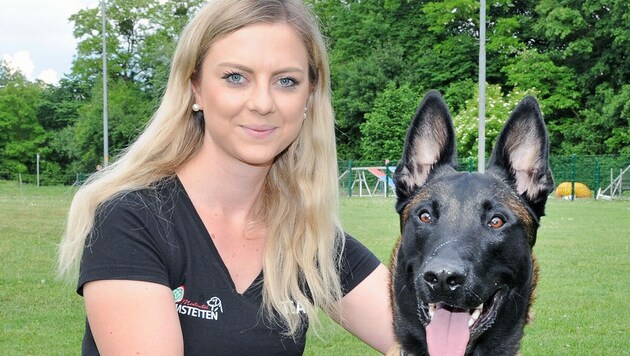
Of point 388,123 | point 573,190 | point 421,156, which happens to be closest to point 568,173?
point 573,190

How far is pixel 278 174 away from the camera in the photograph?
3693 millimetres

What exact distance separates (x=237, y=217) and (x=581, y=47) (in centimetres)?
3452

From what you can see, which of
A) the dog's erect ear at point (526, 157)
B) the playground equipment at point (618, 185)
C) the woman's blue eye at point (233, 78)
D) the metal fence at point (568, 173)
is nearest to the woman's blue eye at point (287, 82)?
the woman's blue eye at point (233, 78)

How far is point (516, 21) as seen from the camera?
37938mm

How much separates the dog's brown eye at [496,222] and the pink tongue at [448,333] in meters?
0.34

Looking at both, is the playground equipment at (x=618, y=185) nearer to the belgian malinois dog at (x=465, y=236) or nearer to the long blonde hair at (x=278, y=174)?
the long blonde hair at (x=278, y=174)

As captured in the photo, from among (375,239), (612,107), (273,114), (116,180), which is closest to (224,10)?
(273,114)

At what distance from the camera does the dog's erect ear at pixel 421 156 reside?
10.7 feet

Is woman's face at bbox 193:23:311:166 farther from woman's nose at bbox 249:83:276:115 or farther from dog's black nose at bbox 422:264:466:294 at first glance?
dog's black nose at bbox 422:264:466:294

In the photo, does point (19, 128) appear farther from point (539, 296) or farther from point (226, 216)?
point (226, 216)

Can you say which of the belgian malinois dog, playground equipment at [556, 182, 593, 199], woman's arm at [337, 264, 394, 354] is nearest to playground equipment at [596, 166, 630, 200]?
playground equipment at [556, 182, 593, 199]

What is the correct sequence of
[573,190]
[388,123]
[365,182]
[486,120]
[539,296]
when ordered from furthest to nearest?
[388,123] → [486,120] → [365,182] → [573,190] → [539,296]

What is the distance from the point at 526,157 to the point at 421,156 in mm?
428

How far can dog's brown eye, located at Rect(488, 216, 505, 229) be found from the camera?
2977 millimetres
